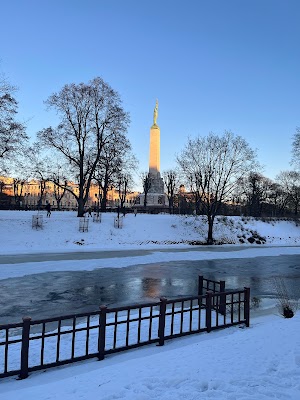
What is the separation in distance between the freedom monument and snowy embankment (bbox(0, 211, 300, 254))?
1438 centimetres

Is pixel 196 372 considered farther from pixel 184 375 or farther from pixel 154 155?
pixel 154 155

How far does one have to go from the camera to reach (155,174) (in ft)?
190

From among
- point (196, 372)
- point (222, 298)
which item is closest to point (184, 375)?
point (196, 372)

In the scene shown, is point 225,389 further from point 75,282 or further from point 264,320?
point 75,282

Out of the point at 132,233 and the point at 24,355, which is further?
the point at 132,233

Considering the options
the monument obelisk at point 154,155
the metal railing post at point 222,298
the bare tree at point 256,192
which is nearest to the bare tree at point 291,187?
the bare tree at point 256,192

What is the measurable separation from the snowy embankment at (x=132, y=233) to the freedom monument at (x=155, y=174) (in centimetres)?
1438

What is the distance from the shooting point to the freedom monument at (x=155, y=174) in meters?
57.9

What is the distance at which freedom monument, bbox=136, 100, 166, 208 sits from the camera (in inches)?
2279

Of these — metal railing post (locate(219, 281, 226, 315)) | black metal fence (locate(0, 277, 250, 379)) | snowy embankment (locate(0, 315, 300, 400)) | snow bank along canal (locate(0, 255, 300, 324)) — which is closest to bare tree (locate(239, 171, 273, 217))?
snow bank along canal (locate(0, 255, 300, 324))

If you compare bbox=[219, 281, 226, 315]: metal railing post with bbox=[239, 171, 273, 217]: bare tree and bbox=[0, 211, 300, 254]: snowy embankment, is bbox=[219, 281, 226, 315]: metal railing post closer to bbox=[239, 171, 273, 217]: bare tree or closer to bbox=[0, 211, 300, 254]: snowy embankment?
bbox=[0, 211, 300, 254]: snowy embankment

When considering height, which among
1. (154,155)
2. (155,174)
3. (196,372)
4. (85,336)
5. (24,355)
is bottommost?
(85,336)

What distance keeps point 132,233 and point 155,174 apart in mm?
22991

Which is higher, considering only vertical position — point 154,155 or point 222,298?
point 154,155
